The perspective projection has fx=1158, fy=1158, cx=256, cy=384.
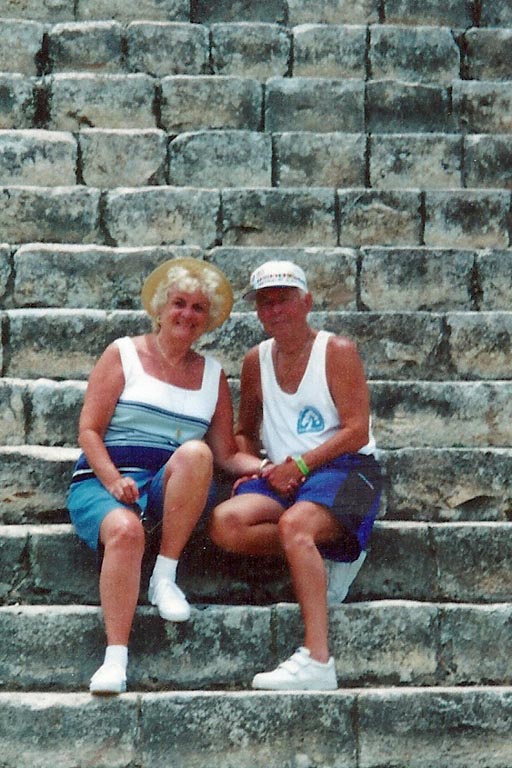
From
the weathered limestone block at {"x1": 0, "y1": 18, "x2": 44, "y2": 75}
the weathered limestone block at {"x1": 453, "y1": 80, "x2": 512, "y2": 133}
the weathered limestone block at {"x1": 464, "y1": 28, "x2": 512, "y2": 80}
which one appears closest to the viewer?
the weathered limestone block at {"x1": 453, "y1": 80, "x2": 512, "y2": 133}

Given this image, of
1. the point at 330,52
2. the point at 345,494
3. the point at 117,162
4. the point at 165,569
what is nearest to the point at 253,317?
the point at 345,494

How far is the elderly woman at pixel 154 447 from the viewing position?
380cm

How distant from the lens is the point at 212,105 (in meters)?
6.71

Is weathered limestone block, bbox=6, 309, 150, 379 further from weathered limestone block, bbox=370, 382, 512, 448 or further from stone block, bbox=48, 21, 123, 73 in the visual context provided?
stone block, bbox=48, 21, 123, 73

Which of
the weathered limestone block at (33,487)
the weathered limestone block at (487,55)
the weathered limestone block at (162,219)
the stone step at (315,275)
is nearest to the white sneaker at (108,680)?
the weathered limestone block at (33,487)

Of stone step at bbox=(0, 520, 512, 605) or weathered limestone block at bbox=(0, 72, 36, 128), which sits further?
weathered limestone block at bbox=(0, 72, 36, 128)

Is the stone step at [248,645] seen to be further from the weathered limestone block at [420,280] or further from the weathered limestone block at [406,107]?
the weathered limestone block at [406,107]

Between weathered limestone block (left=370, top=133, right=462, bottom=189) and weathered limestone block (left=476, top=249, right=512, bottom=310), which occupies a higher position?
weathered limestone block (left=370, top=133, right=462, bottom=189)

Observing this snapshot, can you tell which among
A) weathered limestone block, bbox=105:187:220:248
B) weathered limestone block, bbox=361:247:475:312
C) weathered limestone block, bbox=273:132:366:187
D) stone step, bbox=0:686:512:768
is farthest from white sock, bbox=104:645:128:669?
weathered limestone block, bbox=273:132:366:187

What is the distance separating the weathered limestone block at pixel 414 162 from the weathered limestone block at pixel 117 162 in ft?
3.92

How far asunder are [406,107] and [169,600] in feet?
12.9

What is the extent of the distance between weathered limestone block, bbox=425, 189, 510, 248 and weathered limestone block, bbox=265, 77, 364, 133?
96 centimetres

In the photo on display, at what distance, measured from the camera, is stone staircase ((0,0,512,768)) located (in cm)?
372

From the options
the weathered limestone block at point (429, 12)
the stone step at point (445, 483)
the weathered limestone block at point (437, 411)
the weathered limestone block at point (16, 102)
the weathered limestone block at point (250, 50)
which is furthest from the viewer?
the weathered limestone block at point (429, 12)
